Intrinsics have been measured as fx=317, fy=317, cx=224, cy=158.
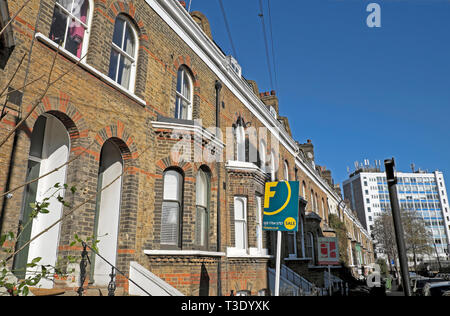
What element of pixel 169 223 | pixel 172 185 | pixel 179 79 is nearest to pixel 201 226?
pixel 169 223

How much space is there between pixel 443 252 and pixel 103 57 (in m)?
121

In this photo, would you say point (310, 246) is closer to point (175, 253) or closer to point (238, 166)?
point (238, 166)

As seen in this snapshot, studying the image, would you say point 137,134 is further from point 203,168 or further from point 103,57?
point 203,168

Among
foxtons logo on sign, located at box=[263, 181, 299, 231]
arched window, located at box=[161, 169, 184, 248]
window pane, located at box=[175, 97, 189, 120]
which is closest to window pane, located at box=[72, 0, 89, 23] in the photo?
window pane, located at box=[175, 97, 189, 120]

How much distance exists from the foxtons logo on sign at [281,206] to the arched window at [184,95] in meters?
4.17

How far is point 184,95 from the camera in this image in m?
11.1

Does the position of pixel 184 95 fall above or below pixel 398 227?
above

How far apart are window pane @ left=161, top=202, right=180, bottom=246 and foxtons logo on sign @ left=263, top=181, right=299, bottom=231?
2.44 meters

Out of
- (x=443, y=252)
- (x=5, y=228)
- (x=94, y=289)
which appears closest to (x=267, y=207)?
(x=94, y=289)

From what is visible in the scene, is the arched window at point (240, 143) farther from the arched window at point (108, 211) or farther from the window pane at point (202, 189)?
the arched window at point (108, 211)

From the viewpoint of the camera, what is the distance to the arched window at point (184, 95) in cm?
1072

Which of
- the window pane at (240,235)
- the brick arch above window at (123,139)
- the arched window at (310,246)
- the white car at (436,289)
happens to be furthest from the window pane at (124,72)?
the arched window at (310,246)

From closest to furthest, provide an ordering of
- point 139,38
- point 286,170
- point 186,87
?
point 139,38 → point 186,87 → point 286,170

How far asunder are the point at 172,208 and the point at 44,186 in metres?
3.28
